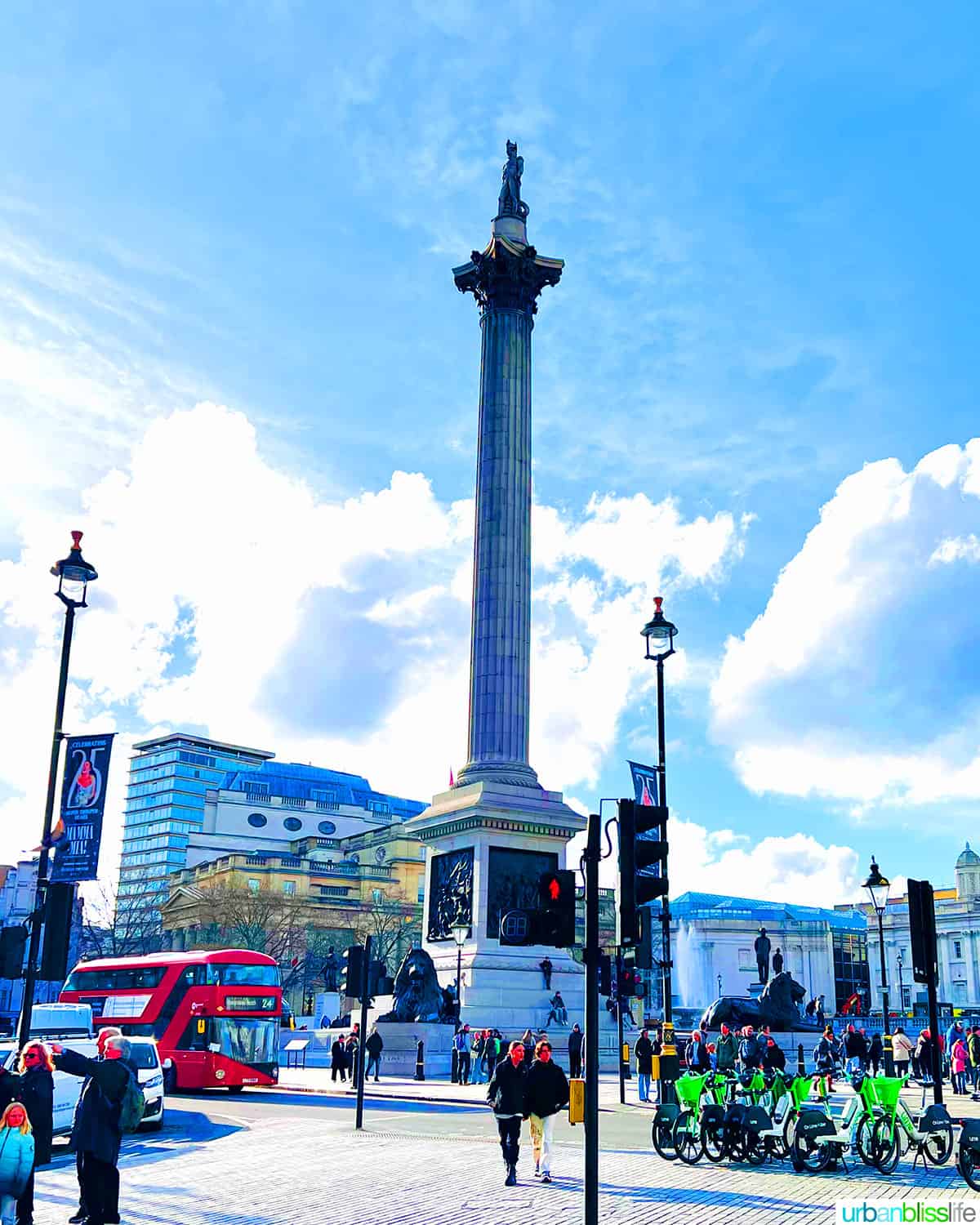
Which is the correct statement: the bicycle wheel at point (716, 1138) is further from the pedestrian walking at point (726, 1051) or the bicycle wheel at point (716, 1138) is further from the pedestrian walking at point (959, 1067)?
the pedestrian walking at point (959, 1067)

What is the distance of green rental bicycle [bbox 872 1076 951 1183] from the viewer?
55.9 feet

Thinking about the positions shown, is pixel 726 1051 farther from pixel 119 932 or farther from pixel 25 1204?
pixel 119 932

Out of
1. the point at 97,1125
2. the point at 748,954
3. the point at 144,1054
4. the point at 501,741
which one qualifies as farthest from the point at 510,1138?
the point at 748,954

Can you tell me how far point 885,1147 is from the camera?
680 inches

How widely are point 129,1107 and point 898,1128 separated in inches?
412

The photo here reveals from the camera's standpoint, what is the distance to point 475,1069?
40.5 meters

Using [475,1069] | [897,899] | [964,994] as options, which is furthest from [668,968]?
[897,899]

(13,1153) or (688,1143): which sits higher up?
(13,1153)

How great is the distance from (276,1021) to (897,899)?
132m

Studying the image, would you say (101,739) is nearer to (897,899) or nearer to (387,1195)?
(387,1195)

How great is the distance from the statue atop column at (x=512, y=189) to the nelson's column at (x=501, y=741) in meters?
0.09

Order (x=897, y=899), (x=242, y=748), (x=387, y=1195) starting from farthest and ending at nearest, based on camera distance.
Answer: (x=242, y=748) < (x=897, y=899) < (x=387, y=1195)

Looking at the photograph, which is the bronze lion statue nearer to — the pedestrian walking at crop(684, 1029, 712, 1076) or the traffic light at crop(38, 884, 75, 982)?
the pedestrian walking at crop(684, 1029, 712, 1076)

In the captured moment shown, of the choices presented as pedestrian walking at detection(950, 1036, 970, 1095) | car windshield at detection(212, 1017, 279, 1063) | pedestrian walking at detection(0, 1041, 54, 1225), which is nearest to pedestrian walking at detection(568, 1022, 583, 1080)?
car windshield at detection(212, 1017, 279, 1063)
